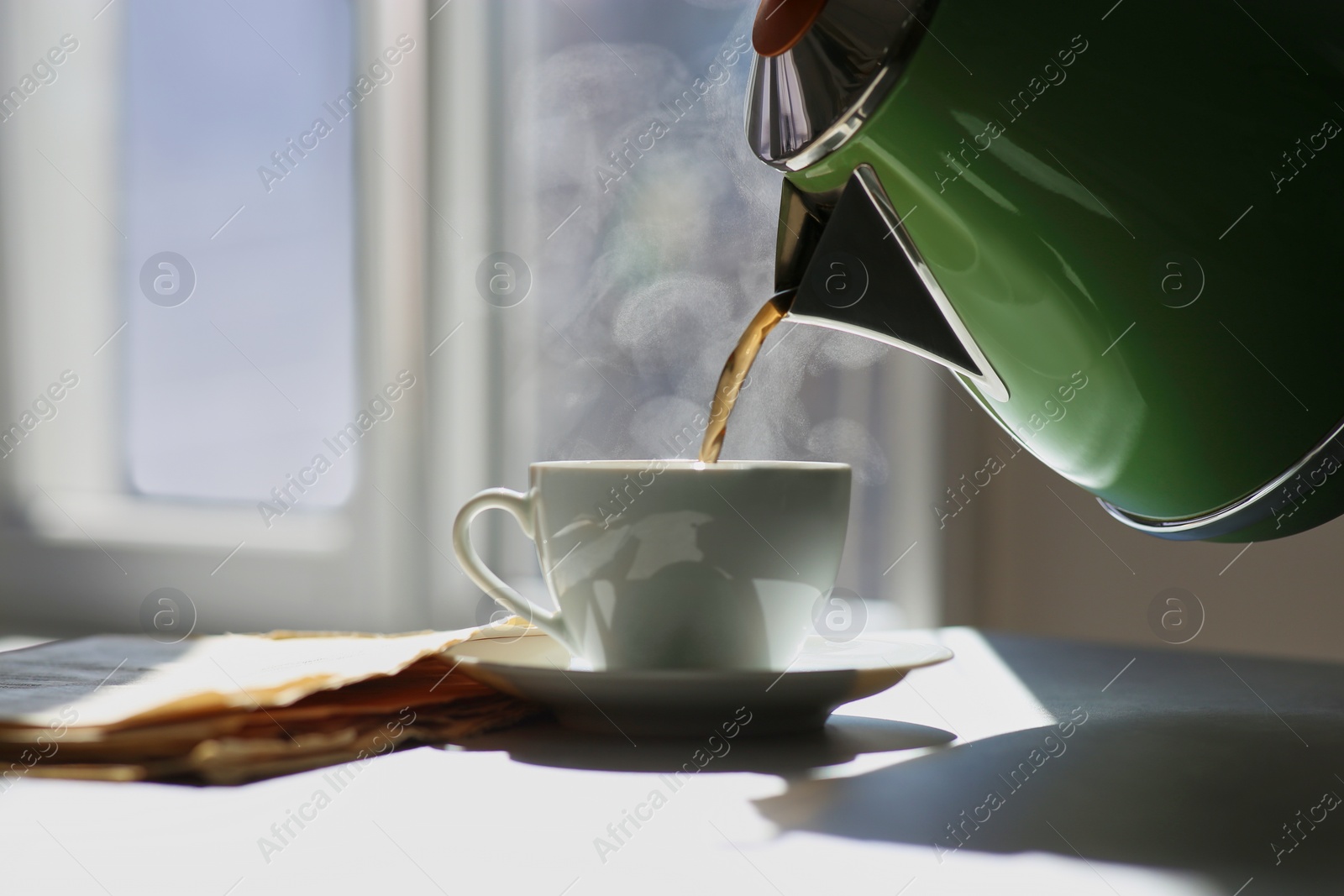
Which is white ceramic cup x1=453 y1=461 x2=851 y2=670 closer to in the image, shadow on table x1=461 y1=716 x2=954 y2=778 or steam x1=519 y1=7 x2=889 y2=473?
shadow on table x1=461 y1=716 x2=954 y2=778

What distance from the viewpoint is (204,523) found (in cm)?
114

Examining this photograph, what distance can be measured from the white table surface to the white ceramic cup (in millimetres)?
45

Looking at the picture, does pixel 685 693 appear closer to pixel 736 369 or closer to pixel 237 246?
pixel 736 369

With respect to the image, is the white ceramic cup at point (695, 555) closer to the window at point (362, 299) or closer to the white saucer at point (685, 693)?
the white saucer at point (685, 693)

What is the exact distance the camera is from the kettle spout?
0.43 m

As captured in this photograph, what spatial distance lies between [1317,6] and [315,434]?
937 mm

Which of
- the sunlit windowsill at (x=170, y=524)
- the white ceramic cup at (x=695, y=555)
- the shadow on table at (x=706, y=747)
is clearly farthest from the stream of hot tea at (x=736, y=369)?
the sunlit windowsill at (x=170, y=524)

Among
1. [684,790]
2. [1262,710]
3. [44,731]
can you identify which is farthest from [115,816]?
[1262,710]

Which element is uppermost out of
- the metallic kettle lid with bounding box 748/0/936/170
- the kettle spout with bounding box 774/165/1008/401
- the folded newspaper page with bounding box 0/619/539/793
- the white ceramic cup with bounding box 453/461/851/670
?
the metallic kettle lid with bounding box 748/0/936/170

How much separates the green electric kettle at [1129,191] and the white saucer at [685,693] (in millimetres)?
135

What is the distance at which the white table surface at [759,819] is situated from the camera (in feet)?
0.97

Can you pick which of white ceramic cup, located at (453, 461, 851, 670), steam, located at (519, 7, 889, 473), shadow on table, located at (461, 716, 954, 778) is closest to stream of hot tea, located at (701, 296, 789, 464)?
white ceramic cup, located at (453, 461, 851, 670)

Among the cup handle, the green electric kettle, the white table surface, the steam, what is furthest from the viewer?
the steam

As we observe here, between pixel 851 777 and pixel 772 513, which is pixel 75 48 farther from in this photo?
pixel 851 777
